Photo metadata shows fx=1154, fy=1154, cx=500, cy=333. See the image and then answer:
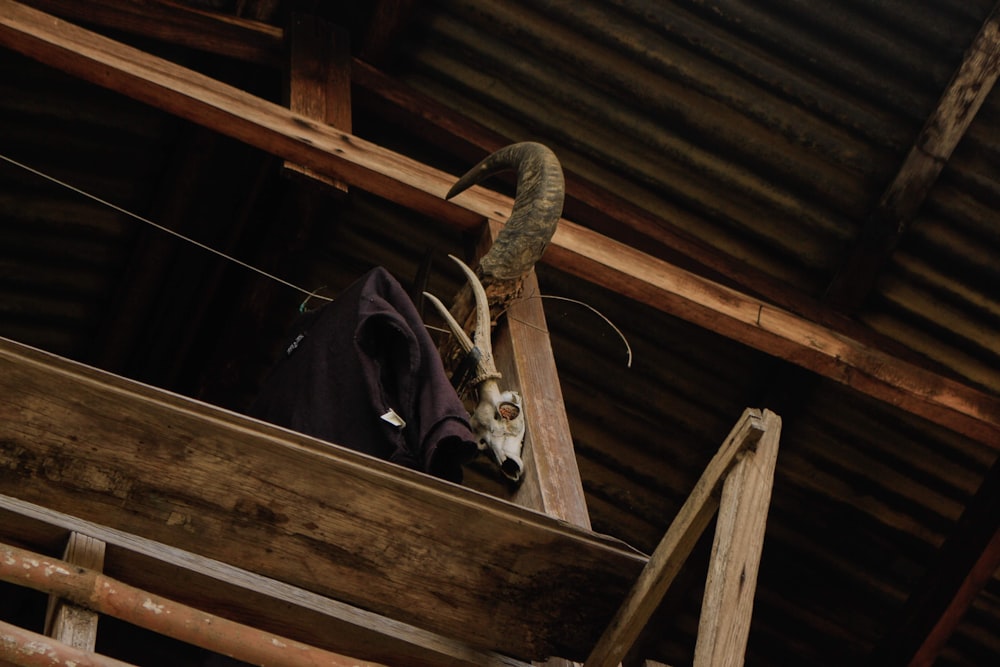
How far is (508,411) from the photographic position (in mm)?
2982

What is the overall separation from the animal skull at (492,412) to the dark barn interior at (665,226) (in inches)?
58.9

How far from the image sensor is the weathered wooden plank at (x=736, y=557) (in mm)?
1845

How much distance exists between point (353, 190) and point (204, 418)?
12.5 feet

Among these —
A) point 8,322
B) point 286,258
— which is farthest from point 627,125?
point 8,322

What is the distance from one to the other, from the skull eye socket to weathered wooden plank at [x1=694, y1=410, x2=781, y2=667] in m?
1.00

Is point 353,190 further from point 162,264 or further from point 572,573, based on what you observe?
point 572,573

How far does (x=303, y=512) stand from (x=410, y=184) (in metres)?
2.34

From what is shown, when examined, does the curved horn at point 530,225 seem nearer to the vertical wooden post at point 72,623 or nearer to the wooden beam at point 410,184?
the wooden beam at point 410,184

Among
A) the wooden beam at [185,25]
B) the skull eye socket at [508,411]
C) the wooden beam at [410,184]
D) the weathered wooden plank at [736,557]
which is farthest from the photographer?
the wooden beam at [185,25]

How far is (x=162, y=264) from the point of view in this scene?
19.0 feet

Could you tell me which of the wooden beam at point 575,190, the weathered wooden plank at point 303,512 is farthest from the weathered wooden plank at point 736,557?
the wooden beam at point 575,190

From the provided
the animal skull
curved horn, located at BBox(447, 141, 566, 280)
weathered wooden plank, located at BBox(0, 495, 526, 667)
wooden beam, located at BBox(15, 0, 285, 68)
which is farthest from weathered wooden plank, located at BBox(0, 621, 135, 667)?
wooden beam, located at BBox(15, 0, 285, 68)

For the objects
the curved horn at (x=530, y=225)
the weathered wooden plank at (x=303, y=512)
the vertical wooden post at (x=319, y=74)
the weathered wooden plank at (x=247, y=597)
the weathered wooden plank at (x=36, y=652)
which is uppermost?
the vertical wooden post at (x=319, y=74)

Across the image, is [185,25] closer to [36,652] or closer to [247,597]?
[247,597]
